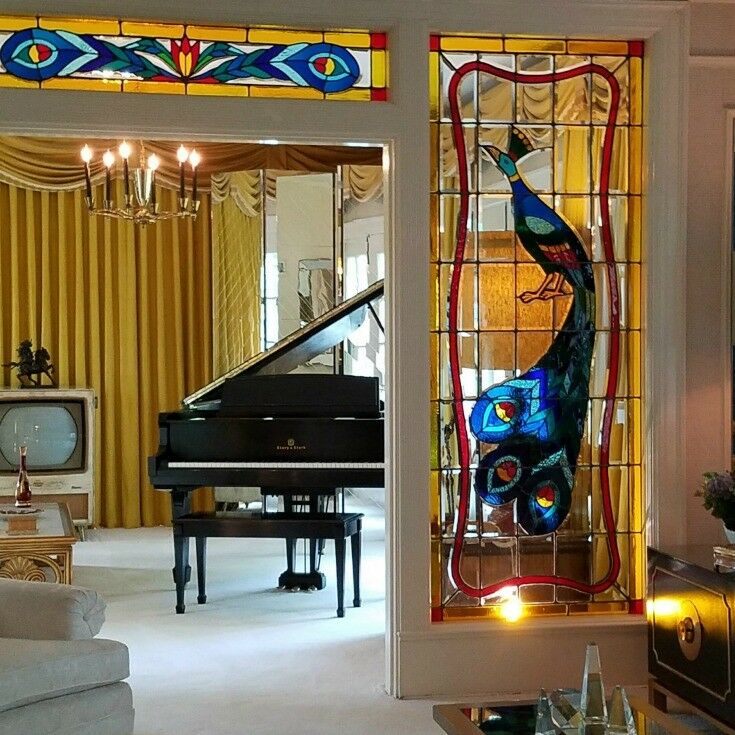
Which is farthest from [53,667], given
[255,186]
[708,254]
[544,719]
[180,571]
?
[255,186]

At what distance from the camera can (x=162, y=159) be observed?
8680mm

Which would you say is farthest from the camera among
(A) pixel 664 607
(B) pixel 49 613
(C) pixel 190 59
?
(C) pixel 190 59

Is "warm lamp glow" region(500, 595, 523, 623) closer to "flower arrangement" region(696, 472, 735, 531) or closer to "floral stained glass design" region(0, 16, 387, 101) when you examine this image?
"flower arrangement" region(696, 472, 735, 531)

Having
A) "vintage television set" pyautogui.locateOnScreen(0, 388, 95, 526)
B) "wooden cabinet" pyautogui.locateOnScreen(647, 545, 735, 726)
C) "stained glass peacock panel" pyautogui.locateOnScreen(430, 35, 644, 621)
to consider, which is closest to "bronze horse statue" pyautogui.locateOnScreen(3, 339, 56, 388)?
"vintage television set" pyautogui.locateOnScreen(0, 388, 95, 526)

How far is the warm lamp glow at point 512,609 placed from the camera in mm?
Answer: 4643

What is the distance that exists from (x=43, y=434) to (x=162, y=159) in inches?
81.0

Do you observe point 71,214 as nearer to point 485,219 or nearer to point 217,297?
point 217,297

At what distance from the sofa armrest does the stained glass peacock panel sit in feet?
4.65

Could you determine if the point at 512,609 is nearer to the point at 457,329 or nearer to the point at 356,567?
the point at 457,329

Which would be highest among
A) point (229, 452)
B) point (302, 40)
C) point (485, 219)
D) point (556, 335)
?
point (302, 40)

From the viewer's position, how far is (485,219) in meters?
4.61

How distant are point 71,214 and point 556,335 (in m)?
5.00

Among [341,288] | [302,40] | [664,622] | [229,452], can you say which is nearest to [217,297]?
[341,288]

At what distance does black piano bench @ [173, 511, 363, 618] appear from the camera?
19.5 ft
